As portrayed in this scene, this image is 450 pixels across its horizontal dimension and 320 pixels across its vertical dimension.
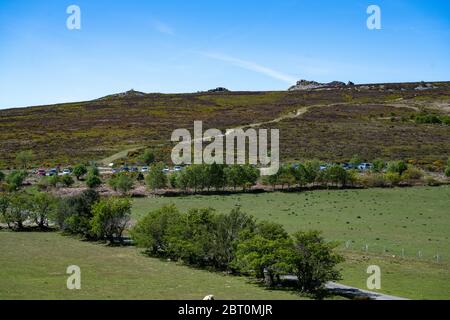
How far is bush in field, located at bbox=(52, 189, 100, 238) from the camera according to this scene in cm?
5209

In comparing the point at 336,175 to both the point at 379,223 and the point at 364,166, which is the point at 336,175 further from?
the point at 379,223

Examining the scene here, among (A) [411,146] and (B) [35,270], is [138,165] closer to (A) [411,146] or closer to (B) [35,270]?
(A) [411,146]

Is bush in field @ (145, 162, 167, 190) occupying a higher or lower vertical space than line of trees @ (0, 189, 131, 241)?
higher

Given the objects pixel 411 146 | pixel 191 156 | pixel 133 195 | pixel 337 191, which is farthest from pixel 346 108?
pixel 133 195

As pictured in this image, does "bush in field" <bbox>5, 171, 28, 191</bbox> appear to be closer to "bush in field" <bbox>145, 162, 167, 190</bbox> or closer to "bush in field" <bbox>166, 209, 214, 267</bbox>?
"bush in field" <bbox>145, 162, 167, 190</bbox>

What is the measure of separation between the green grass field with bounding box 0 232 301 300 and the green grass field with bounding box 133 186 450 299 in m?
8.43

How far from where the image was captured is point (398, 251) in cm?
4281

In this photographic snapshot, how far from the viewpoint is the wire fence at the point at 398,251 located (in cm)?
4019

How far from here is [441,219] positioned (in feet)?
192

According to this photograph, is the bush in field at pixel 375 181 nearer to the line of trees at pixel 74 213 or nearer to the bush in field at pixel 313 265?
the line of trees at pixel 74 213

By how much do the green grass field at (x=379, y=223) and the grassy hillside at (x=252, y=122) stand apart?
34112 mm

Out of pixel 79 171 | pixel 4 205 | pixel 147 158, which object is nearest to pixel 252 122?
pixel 147 158

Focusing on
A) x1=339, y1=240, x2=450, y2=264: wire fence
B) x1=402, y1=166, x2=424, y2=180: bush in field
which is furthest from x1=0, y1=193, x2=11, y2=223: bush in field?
x1=402, y1=166, x2=424, y2=180: bush in field

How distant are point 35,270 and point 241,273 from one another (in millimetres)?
14028
